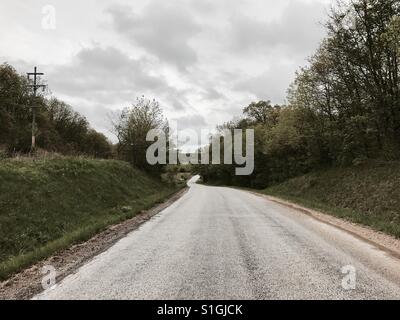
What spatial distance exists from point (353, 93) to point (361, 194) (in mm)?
10505

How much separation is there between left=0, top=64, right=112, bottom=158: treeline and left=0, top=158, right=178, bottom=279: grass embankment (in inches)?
411

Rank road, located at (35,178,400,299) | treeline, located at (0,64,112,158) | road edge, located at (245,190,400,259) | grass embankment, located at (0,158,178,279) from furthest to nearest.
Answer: treeline, located at (0,64,112,158) < grass embankment, located at (0,158,178,279) < road edge, located at (245,190,400,259) < road, located at (35,178,400,299)

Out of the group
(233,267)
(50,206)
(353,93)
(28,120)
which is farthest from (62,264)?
(28,120)

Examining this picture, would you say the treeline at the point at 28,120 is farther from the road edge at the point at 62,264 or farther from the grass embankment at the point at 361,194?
the road edge at the point at 62,264

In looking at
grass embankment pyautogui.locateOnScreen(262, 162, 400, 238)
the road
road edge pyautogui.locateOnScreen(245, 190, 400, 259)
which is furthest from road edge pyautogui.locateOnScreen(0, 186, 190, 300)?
grass embankment pyautogui.locateOnScreen(262, 162, 400, 238)

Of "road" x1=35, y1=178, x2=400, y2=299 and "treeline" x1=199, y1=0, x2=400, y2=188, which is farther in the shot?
"treeline" x1=199, y1=0, x2=400, y2=188

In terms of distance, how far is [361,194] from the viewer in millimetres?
23562

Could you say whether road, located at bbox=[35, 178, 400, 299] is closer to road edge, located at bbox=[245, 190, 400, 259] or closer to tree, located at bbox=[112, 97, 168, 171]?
road edge, located at bbox=[245, 190, 400, 259]

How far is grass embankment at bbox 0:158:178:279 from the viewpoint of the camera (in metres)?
11.9

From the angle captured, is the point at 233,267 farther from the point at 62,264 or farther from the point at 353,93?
the point at 353,93

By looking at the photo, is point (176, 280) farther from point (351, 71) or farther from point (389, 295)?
point (351, 71)
